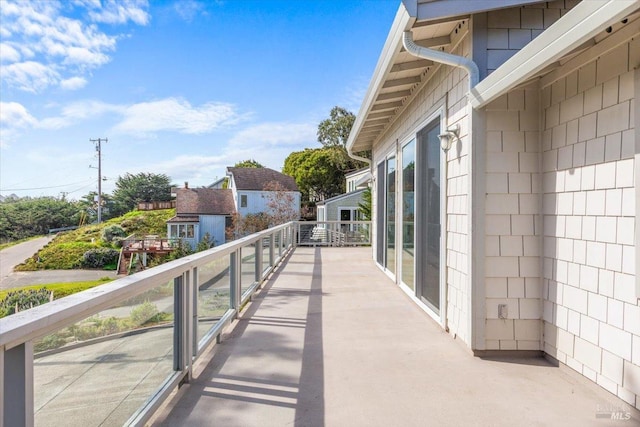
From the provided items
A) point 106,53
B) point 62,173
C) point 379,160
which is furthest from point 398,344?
point 62,173

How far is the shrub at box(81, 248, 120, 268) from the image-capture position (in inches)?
1027

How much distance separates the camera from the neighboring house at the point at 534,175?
2.38m

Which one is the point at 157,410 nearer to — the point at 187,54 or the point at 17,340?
the point at 17,340

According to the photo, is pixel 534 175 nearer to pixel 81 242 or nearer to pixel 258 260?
pixel 258 260

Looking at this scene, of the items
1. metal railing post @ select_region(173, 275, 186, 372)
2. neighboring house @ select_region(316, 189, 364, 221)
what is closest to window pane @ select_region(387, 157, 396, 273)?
metal railing post @ select_region(173, 275, 186, 372)

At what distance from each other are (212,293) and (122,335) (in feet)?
5.02

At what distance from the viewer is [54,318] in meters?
1.32

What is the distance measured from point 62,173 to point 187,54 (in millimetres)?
52356

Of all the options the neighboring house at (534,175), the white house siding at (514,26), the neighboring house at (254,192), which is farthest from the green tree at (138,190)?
the white house siding at (514,26)

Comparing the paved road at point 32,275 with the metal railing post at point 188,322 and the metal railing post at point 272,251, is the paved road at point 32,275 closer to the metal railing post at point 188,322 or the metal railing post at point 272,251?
the metal railing post at point 272,251

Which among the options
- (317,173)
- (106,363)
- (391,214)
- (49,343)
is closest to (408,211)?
(391,214)

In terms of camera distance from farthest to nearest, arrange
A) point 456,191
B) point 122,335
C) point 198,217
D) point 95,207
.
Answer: point 95,207 < point 198,217 < point 456,191 < point 122,335

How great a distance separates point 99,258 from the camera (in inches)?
1037

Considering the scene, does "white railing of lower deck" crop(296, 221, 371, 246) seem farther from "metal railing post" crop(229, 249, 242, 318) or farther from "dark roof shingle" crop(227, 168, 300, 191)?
"dark roof shingle" crop(227, 168, 300, 191)
